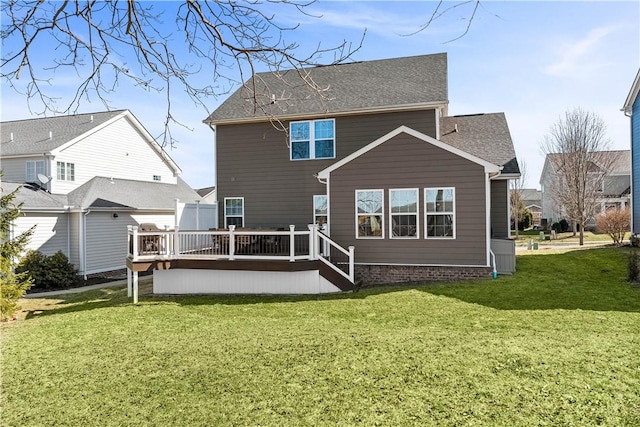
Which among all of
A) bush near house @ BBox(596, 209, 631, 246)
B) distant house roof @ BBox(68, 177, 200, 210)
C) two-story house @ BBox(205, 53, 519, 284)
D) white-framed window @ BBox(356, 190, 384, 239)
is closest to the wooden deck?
white-framed window @ BBox(356, 190, 384, 239)

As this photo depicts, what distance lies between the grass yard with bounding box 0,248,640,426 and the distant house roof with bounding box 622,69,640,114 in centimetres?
1184

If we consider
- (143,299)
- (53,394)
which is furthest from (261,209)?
(53,394)

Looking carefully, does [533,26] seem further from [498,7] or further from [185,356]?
[185,356]

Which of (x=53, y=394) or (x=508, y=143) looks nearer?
(x=53, y=394)

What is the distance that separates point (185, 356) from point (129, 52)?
14.2ft

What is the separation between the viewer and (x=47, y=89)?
443 cm

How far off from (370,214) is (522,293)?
15.0ft

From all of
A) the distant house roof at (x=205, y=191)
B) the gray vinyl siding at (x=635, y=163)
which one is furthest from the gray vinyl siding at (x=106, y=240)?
the gray vinyl siding at (x=635, y=163)

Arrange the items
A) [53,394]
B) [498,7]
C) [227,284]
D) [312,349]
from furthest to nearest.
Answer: [227,284] → [312,349] → [53,394] → [498,7]

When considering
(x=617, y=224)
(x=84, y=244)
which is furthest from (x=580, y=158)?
(x=84, y=244)

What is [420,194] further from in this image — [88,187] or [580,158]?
[580,158]

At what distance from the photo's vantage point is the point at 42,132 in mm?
20766

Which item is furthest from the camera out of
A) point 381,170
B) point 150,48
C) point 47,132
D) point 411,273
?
point 47,132

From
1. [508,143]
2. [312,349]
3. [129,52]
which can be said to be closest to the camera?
[129,52]
